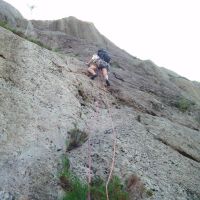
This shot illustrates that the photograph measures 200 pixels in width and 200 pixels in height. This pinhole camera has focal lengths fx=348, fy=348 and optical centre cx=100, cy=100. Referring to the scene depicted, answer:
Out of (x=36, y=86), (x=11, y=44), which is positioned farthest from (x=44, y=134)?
(x=11, y=44)

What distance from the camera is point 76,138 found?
830 centimetres

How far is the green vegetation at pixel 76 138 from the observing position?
26.6 feet

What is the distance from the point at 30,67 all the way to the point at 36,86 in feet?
2.51

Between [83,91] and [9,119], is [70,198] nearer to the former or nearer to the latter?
[9,119]

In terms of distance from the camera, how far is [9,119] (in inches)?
293

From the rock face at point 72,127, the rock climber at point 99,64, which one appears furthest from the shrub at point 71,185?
the rock climber at point 99,64

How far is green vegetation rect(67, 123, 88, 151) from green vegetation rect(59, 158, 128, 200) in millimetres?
873

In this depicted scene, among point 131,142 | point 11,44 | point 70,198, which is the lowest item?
point 70,198

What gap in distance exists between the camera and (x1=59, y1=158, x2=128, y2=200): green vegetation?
21.2 feet

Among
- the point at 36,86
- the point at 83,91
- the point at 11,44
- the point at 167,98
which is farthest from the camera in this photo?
the point at 167,98

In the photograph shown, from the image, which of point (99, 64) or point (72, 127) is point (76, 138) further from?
point (99, 64)

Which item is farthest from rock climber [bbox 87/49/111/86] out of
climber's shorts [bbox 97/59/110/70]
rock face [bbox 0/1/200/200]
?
rock face [bbox 0/1/200/200]

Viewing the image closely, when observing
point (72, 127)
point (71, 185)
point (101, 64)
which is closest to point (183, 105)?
point (101, 64)

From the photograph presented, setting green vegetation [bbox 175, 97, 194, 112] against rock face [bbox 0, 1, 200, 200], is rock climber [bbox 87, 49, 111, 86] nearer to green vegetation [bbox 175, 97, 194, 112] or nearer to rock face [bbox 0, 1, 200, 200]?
rock face [bbox 0, 1, 200, 200]
